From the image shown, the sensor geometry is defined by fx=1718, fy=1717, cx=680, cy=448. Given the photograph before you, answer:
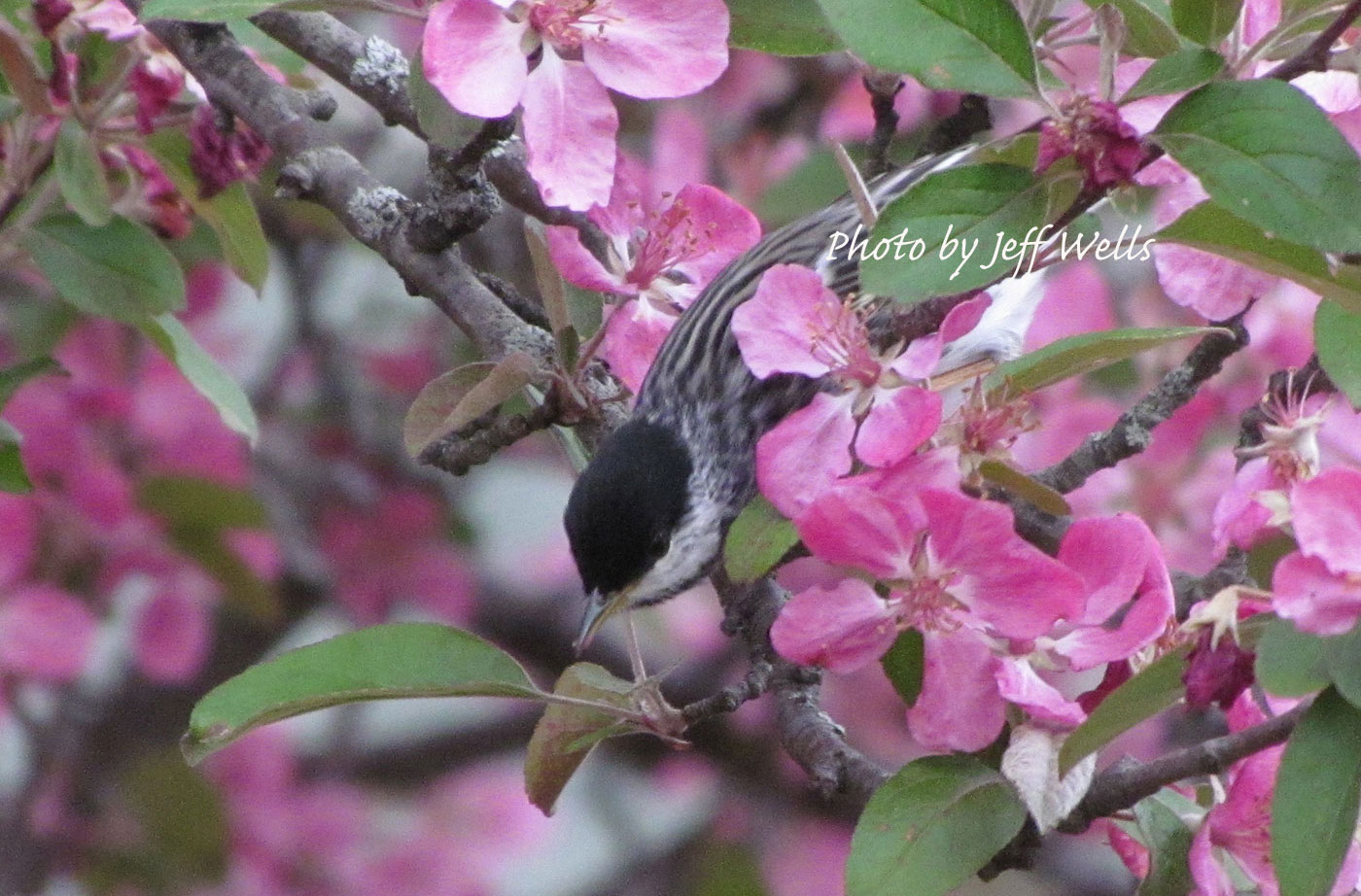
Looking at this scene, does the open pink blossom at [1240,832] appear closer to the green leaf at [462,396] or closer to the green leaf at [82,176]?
the green leaf at [462,396]

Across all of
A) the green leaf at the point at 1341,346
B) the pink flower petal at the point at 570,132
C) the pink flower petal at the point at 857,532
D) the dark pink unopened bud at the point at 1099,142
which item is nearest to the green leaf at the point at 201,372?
the pink flower petal at the point at 570,132

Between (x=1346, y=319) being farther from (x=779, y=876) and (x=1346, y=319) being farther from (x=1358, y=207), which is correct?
(x=779, y=876)

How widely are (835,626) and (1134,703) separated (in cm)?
20

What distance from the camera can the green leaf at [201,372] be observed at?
1605 mm

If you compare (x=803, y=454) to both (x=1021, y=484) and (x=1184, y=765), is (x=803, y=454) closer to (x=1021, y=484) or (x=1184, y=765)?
(x=1021, y=484)

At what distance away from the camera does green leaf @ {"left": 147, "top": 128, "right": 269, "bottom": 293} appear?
5.24 feet

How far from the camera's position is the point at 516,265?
3.07 meters

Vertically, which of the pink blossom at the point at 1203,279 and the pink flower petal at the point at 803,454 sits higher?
the pink blossom at the point at 1203,279

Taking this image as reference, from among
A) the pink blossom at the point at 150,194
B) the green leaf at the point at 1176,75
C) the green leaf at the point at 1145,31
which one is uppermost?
the green leaf at the point at 1176,75

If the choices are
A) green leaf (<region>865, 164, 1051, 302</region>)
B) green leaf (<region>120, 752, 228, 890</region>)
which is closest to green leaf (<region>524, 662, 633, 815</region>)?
green leaf (<region>865, 164, 1051, 302</region>)

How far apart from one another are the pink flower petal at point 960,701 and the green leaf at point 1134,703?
0.08m

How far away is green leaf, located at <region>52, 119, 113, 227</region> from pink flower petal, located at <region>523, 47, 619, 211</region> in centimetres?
45

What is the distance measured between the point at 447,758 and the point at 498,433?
2.54m

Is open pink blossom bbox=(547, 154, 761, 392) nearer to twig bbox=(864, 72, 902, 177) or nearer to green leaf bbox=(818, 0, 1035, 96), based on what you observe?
twig bbox=(864, 72, 902, 177)
